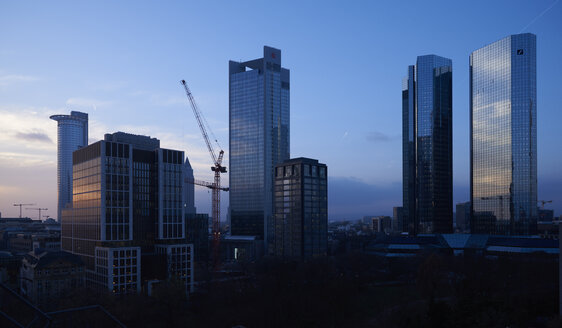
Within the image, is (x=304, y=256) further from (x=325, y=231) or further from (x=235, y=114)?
(x=235, y=114)

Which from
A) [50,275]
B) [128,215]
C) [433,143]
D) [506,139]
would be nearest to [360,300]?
[128,215]

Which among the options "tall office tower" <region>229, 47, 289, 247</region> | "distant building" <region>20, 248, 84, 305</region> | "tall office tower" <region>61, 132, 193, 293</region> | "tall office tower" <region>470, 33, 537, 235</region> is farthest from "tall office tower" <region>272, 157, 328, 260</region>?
"distant building" <region>20, 248, 84, 305</region>

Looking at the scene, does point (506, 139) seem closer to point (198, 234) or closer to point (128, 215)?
point (198, 234)

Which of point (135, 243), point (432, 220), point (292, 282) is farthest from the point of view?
point (432, 220)

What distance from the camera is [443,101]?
16512cm

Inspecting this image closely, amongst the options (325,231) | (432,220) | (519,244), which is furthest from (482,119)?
(325,231)

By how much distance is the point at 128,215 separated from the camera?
7844cm

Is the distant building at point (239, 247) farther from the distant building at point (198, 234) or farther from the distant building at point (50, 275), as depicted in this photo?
the distant building at point (50, 275)

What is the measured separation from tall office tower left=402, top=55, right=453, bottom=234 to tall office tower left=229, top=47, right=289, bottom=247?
5351cm

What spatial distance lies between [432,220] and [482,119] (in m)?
41.3

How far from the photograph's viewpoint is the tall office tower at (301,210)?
11925cm

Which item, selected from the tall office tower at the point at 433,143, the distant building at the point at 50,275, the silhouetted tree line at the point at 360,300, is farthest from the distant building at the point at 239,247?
the distant building at the point at 50,275

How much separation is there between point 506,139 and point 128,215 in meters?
117

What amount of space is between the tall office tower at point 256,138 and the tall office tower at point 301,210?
109 feet
